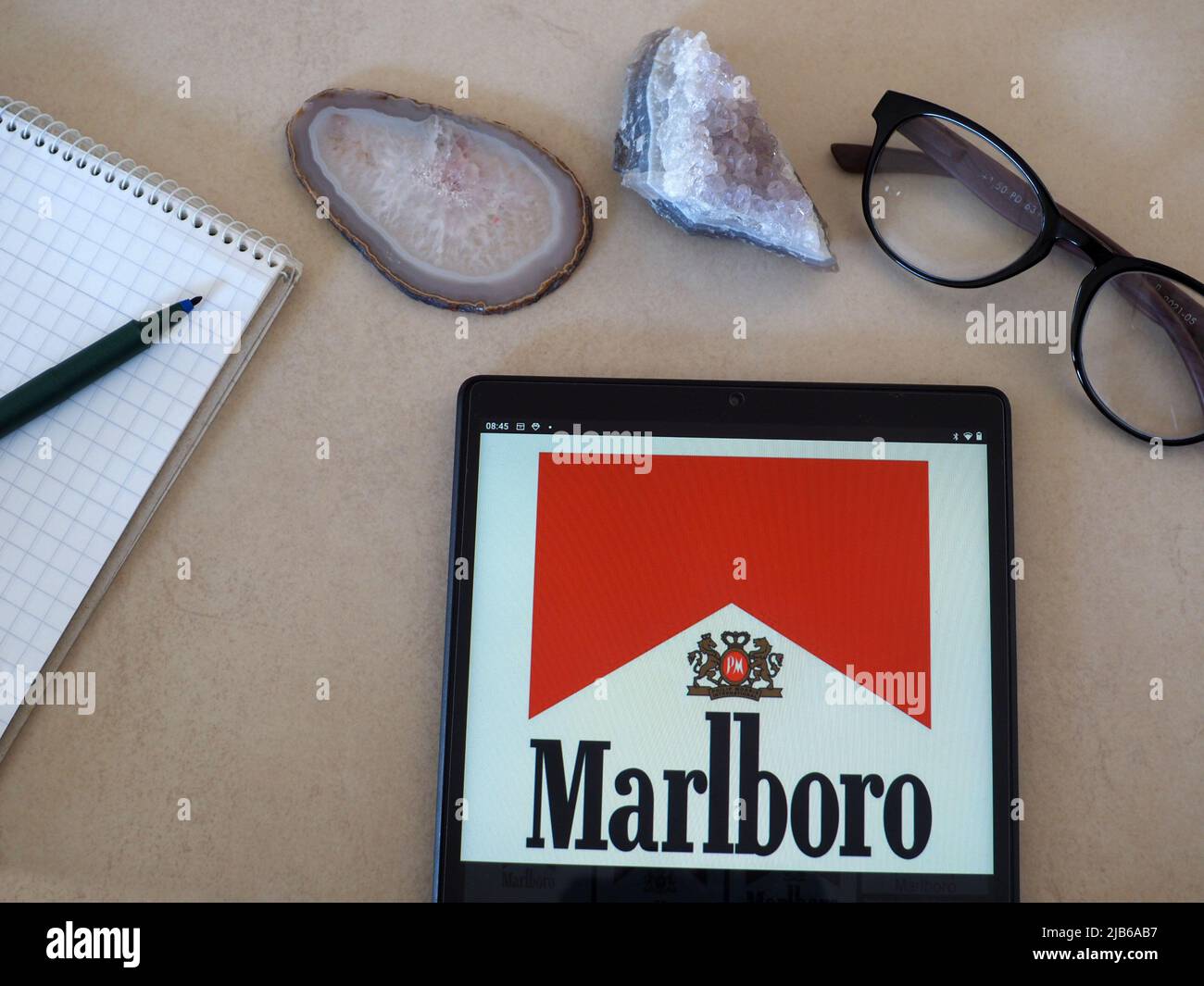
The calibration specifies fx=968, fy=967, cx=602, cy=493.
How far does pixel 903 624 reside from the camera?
0.53 metres

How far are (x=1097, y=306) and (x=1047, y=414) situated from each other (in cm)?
7

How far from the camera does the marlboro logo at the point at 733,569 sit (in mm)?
527

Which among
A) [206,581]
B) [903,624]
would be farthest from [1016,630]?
[206,581]

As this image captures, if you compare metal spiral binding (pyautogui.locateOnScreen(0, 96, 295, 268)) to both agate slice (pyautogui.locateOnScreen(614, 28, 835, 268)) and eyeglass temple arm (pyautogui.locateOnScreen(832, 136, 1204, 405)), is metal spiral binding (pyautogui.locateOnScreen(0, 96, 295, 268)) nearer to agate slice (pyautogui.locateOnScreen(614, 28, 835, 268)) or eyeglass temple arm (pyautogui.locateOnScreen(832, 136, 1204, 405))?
agate slice (pyautogui.locateOnScreen(614, 28, 835, 268))

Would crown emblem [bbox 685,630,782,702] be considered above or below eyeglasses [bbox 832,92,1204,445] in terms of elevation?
below

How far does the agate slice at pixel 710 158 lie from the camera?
0.55 meters

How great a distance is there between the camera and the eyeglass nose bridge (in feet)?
1.84

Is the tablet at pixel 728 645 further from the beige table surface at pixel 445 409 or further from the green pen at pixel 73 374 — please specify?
the green pen at pixel 73 374

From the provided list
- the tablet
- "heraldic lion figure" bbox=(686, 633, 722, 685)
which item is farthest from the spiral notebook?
"heraldic lion figure" bbox=(686, 633, 722, 685)

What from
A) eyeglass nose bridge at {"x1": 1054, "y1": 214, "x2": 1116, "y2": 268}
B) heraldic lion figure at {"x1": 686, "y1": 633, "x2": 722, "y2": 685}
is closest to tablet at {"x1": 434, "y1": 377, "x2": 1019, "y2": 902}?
heraldic lion figure at {"x1": 686, "y1": 633, "x2": 722, "y2": 685}

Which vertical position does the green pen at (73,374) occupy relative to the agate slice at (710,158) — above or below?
below

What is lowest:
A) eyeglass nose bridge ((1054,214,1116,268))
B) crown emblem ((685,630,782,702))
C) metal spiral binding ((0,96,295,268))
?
crown emblem ((685,630,782,702))

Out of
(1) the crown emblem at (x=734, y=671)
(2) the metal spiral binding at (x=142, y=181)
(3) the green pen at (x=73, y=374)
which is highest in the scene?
(2) the metal spiral binding at (x=142, y=181)

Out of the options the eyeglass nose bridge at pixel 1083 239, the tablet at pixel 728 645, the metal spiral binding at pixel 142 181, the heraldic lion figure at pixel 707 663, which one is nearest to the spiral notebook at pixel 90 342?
the metal spiral binding at pixel 142 181
